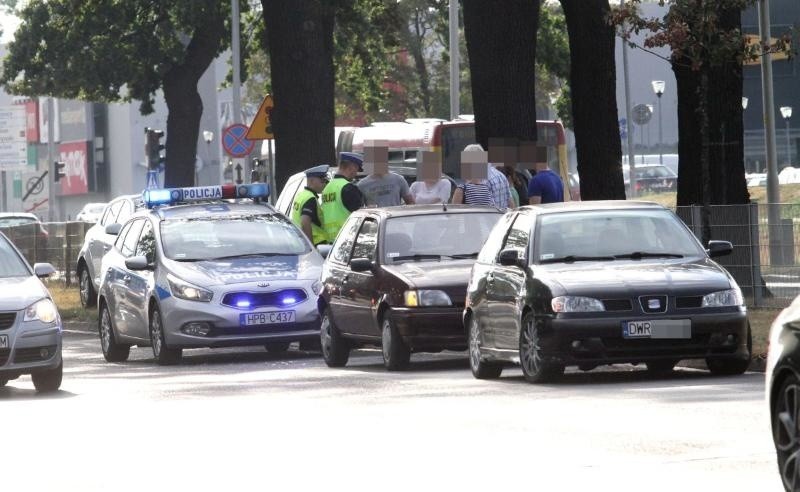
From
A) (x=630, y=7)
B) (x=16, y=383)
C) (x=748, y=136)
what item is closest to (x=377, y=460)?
(x=16, y=383)

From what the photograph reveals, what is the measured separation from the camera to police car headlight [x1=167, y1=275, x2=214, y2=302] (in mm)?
21328

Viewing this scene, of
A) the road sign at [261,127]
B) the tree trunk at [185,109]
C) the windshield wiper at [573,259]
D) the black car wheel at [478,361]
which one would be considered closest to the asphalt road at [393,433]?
the black car wheel at [478,361]

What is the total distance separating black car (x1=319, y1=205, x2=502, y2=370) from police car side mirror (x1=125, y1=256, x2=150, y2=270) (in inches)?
82.1

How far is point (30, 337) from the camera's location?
18047mm

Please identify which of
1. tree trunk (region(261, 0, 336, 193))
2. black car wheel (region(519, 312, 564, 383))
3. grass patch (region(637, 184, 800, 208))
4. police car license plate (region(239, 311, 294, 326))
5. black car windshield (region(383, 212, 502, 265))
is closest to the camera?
black car wheel (region(519, 312, 564, 383))

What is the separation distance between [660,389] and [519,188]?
8.63 meters

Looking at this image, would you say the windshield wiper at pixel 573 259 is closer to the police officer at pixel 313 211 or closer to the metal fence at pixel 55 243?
the police officer at pixel 313 211

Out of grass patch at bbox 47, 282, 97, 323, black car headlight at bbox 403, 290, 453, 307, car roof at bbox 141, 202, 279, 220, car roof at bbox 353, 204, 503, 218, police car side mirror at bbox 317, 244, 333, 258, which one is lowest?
grass patch at bbox 47, 282, 97, 323

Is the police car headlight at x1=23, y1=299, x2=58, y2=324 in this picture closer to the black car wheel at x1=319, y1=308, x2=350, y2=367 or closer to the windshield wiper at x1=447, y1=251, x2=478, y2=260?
the black car wheel at x1=319, y1=308, x2=350, y2=367

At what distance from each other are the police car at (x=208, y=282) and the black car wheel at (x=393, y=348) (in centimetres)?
212

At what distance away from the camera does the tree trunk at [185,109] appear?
52594mm

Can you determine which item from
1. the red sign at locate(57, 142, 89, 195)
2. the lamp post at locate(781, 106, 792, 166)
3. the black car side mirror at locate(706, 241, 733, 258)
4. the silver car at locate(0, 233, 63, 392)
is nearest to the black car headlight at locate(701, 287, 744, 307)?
the black car side mirror at locate(706, 241, 733, 258)

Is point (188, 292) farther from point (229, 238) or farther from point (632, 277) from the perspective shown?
point (632, 277)

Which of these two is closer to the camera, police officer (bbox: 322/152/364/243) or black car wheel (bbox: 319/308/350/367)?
black car wheel (bbox: 319/308/350/367)
